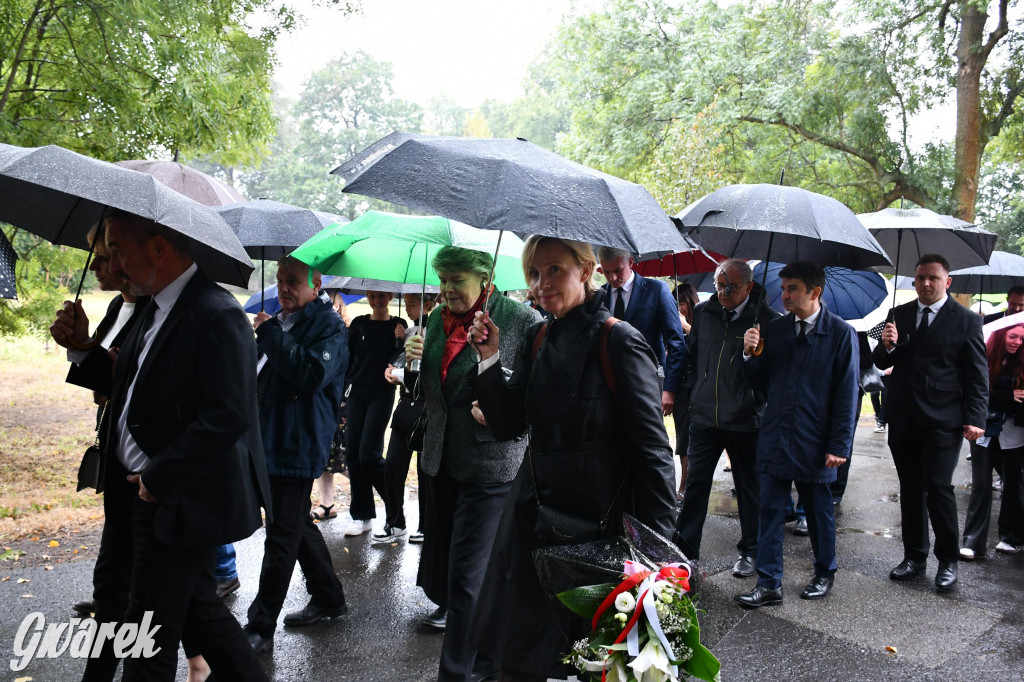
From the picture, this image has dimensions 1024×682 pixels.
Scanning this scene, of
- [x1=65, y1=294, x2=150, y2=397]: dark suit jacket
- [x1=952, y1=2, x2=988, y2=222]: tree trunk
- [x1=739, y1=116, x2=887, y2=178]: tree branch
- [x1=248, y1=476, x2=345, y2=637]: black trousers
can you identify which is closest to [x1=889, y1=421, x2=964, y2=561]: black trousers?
[x1=248, y1=476, x2=345, y2=637]: black trousers

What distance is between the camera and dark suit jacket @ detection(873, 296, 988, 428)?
546 cm

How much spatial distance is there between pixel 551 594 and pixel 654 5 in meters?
18.8

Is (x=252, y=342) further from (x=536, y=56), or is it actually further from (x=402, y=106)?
(x=536, y=56)

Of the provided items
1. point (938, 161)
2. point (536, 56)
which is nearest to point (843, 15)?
point (938, 161)

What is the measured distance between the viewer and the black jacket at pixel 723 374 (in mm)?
5422

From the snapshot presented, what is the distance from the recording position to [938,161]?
47.2ft

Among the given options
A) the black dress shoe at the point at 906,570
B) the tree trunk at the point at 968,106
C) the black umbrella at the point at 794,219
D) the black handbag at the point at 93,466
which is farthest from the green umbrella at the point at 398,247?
the tree trunk at the point at 968,106

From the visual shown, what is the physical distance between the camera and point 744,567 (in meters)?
5.61

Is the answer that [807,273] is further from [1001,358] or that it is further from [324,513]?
[324,513]

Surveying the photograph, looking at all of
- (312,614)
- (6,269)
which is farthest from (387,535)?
(6,269)

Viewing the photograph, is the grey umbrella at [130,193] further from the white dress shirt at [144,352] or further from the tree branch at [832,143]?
the tree branch at [832,143]

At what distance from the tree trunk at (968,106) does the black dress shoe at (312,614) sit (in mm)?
12521

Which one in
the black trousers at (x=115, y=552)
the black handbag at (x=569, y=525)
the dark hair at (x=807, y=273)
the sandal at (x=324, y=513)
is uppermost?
the dark hair at (x=807, y=273)

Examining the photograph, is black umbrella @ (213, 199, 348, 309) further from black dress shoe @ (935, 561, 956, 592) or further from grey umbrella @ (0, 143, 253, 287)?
black dress shoe @ (935, 561, 956, 592)
